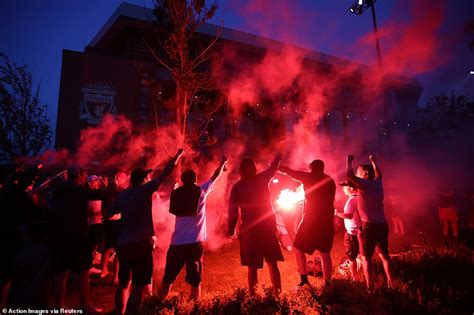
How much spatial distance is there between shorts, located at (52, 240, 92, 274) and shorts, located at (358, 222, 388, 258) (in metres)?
4.11

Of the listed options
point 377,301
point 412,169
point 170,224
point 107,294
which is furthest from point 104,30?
point 412,169

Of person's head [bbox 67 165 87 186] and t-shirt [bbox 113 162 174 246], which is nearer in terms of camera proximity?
t-shirt [bbox 113 162 174 246]

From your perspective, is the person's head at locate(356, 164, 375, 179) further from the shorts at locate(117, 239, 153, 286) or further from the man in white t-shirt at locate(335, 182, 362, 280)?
the shorts at locate(117, 239, 153, 286)

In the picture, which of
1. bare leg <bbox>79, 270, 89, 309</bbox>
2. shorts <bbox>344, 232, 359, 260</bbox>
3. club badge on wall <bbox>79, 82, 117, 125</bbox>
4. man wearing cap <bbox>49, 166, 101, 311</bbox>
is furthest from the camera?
club badge on wall <bbox>79, 82, 117, 125</bbox>

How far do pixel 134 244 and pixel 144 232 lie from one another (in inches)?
7.1

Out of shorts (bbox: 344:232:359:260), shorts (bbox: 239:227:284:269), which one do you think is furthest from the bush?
shorts (bbox: 344:232:359:260)

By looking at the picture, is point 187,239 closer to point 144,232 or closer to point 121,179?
point 144,232

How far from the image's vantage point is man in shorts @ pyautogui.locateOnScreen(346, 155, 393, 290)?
445 cm

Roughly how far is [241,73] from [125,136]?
7785 millimetres

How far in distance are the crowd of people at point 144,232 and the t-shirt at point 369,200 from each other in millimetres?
15

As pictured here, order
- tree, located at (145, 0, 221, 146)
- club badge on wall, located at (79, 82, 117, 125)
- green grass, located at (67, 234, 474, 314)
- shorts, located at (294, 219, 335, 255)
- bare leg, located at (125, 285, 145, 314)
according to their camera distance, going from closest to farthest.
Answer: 1. bare leg, located at (125, 285, 145, 314)
2. green grass, located at (67, 234, 474, 314)
3. shorts, located at (294, 219, 335, 255)
4. tree, located at (145, 0, 221, 146)
5. club badge on wall, located at (79, 82, 117, 125)

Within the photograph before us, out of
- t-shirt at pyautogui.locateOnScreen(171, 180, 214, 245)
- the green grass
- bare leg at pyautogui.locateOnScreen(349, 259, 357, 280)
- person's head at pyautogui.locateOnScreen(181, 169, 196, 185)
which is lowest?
the green grass

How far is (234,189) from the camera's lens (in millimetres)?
4211

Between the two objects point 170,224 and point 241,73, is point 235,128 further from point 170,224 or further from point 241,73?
point 170,224
